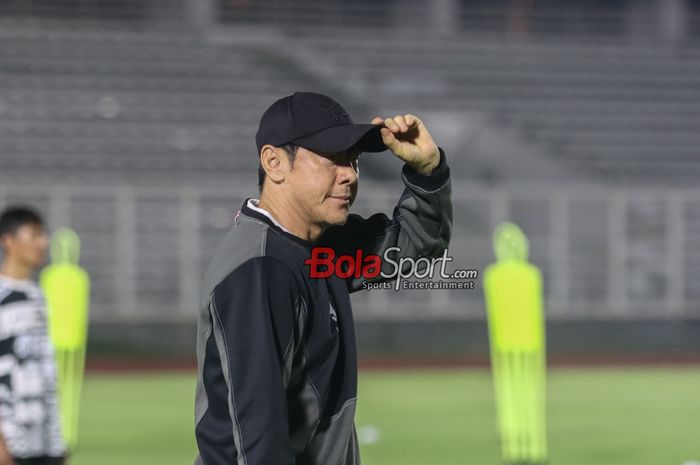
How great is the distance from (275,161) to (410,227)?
64 cm

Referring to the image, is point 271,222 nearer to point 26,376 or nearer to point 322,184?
point 322,184

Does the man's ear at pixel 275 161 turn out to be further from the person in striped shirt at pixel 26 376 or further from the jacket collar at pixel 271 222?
the person in striped shirt at pixel 26 376

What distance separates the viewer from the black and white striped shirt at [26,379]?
18.1 feet

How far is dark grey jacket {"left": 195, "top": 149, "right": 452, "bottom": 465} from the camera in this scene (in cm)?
270

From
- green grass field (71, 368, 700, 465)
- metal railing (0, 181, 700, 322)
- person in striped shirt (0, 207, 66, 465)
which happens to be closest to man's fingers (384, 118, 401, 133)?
person in striped shirt (0, 207, 66, 465)

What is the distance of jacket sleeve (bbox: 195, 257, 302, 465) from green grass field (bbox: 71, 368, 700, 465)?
6218mm

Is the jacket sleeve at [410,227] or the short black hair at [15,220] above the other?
the short black hair at [15,220]

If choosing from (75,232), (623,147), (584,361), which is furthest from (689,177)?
(75,232)

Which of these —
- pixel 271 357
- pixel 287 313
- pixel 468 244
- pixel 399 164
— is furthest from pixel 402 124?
pixel 399 164

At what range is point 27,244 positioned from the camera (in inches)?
233

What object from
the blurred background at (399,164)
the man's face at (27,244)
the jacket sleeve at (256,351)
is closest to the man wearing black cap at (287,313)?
the jacket sleeve at (256,351)

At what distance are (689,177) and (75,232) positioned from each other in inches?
418

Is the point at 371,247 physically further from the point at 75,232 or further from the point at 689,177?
the point at 689,177

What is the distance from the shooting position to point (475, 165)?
842 inches
